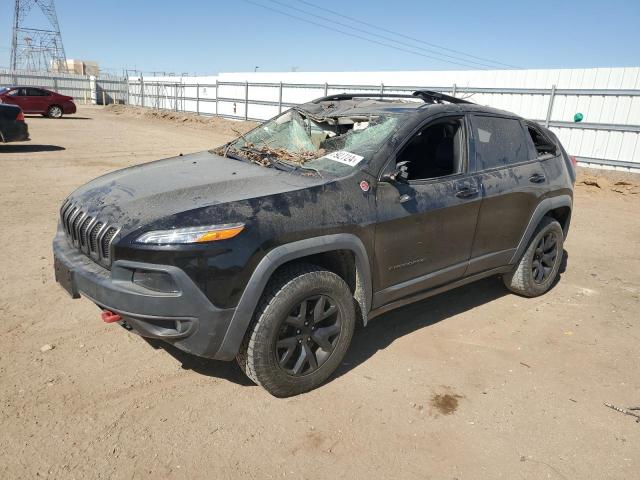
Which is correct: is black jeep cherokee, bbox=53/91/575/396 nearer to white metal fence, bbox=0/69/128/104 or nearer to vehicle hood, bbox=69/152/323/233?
vehicle hood, bbox=69/152/323/233

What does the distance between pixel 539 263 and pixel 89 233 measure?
3.90 meters

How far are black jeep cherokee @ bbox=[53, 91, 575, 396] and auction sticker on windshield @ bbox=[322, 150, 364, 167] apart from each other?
1 cm

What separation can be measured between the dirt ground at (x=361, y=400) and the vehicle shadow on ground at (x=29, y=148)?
985 centimetres

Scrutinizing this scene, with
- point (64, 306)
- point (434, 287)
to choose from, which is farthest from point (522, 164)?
point (64, 306)

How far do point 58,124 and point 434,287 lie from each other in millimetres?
22607

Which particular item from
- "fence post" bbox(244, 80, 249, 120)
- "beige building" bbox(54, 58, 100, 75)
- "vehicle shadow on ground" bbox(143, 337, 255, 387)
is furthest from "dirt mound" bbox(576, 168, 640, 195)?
"beige building" bbox(54, 58, 100, 75)

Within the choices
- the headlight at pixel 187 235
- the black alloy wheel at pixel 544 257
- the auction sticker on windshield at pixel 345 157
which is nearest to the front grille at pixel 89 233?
the headlight at pixel 187 235

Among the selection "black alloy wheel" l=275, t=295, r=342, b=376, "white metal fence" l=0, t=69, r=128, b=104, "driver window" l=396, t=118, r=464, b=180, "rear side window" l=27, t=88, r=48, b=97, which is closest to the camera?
"black alloy wheel" l=275, t=295, r=342, b=376

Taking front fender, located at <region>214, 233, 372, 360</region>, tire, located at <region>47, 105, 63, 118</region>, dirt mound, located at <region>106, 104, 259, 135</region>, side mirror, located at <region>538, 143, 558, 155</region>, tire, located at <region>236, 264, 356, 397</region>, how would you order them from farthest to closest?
tire, located at <region>47, 105, 63, 118</region>
dirt mound, located at <region>106, 104, 259, 135</region>
side mirror, located at <region>538, 143, 558, 155</region>
tire, located at <region>236, 264, 356, 397</region>
front fender, located at <region>214, 233, 372, 360</region>

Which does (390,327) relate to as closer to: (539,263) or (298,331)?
(298,331)

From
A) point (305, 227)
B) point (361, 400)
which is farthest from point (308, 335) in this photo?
point (305, 227)

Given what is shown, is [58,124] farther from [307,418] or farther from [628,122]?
[307,418]

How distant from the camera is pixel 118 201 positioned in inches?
114

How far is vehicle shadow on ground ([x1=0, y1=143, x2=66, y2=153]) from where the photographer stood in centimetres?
1304
